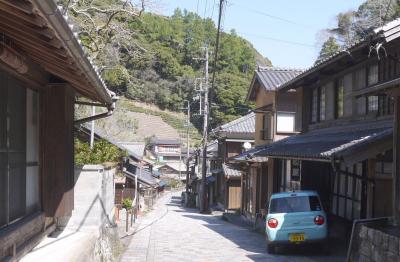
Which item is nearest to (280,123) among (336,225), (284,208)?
(336,225)

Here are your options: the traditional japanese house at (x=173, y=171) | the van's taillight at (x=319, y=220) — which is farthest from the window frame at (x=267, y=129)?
the traditional japanese house at (x=173, y=171)

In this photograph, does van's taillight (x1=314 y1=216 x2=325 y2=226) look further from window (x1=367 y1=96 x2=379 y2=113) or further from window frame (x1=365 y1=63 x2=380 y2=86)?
window frame (x1=365 y1=63 x2=380 y2=86)

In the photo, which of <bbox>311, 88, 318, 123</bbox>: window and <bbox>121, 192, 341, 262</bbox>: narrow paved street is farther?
<bbox>311, 88, 318, 123</bbox>: window

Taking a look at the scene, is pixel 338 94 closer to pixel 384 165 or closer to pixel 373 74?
pixel 373 74

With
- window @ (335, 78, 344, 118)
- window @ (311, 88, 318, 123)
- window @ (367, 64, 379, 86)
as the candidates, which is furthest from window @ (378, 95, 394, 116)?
window @ (311, 88, 318, 123)

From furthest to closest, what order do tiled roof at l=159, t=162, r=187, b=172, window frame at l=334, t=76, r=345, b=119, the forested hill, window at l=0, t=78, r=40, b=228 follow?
tiled roof at l=159, t=162, r=187, b=172, the forested hill, window frame at l=334, t=76, r=345, b=119, window at l=0, t=78, r=40, b=228

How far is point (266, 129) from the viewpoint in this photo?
3014cm

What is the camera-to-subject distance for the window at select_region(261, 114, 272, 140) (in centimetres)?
2941

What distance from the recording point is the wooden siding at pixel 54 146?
29.7ft

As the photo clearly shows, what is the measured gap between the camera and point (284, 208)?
52.4 ft

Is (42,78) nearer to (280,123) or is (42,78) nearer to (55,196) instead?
(55,196)

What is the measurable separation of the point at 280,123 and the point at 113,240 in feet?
49.3

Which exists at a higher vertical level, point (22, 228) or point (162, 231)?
point (22, 228)

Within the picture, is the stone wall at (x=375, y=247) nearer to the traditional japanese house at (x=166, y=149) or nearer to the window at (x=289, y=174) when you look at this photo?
the window at (x=289, y=174)
